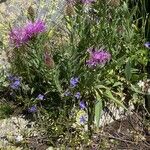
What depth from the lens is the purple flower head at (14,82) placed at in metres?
3.79

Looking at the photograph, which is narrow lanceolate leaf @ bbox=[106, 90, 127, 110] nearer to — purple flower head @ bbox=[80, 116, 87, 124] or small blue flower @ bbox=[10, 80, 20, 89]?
purple flower head @ bbox=[80, 116, 87, 124]

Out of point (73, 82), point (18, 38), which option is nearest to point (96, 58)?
point (73, 82)

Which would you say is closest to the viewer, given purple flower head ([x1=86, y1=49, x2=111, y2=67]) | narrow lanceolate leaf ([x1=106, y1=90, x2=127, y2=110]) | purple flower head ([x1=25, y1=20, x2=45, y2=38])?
purple flower head ([x1=25, y1=20, x2=45, y2=38])

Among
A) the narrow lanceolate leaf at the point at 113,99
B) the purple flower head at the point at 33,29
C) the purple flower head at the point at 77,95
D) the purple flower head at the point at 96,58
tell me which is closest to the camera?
the purple flower head at the point at 33,29

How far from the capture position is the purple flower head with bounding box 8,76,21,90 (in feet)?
12.4

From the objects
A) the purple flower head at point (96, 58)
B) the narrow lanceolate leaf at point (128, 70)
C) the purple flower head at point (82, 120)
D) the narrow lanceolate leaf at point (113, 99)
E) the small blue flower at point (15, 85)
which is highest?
the purple flower head at point (96, 58)

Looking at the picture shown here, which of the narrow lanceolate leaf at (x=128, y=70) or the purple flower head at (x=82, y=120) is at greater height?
the narrow lanceolate leaf at (x=128, y=70)

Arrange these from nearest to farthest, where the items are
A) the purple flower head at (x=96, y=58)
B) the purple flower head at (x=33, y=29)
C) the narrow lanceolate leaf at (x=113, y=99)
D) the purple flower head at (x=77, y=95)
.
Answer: the purple flower head at (x=33, y=29)
the purple flower head at (x=96, y=58)
the purple flower head at (x=77, y=95)
the narrow lanceolate leaf at (x=113, y=99)

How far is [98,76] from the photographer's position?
12.7ft

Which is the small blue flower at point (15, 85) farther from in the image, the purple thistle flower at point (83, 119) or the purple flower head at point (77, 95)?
the purple thistle flower at point (83, 119)

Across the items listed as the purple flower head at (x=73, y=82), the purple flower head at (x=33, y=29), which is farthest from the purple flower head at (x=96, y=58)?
the purple flower head at (x=33, y=29)

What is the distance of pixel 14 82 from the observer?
388 cm

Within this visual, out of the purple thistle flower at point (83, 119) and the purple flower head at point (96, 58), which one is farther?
the purple thistle flower at point (83, 119)

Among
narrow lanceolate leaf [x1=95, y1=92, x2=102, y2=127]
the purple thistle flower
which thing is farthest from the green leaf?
the purple thistle flower
